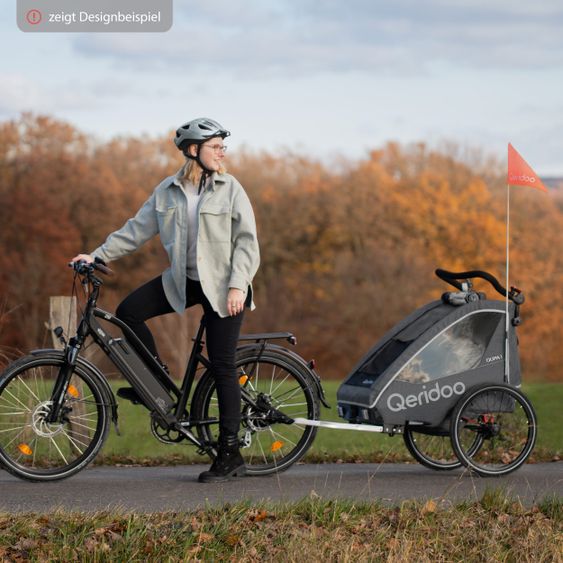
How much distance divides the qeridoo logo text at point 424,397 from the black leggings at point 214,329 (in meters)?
1.02

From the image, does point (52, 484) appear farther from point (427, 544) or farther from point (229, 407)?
point (427, 544)

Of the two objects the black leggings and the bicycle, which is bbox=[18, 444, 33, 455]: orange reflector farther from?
the black leggings

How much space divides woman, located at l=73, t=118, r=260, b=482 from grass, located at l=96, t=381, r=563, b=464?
2.14 m

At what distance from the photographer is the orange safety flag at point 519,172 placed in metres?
8.35

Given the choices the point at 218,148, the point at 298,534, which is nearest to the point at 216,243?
the point at 218,148

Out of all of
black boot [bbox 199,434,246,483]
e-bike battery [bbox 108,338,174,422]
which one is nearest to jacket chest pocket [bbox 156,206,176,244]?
e-bike battery [bbox 108,338,174,422]

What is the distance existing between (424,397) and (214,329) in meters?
1.48

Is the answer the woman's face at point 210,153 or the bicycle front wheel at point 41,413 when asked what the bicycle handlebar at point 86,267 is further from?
the woman's face at point 210,153

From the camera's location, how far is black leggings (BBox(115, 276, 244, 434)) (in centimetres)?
725

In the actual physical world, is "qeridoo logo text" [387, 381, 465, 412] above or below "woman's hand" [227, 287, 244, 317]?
below

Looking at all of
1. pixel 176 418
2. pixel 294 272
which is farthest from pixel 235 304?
pixel 294 272

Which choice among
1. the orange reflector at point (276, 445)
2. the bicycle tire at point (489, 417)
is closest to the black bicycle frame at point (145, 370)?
the orange reflector at point (276, 445)

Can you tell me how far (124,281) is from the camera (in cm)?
4241

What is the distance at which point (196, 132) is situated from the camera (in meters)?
7.24
